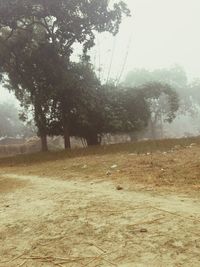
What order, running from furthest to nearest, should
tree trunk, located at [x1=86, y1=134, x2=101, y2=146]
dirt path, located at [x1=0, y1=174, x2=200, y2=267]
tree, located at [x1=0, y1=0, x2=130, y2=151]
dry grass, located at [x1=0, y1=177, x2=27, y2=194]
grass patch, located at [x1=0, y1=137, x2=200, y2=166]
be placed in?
1. tree trunk, located at [x1=86, y1=134, x2=101, y2=146]
2. tree, located at [x1=0, y1=0, x2=130, y2=151]
3. grass patch, located at [x1=0, y1=137, x2=200, y2=166]
4. dry grass, located at [x1=0, y1=177, x2=27, y2=194]
5. dirt path, located at [x1=0, y1=174, x2=200, y2=267]

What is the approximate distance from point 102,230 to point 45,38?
62.4 feet

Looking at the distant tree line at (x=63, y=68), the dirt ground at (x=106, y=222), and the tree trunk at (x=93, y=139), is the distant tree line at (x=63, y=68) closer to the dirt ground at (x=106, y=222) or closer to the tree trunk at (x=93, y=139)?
the tree trunk at (x=93, y=139)

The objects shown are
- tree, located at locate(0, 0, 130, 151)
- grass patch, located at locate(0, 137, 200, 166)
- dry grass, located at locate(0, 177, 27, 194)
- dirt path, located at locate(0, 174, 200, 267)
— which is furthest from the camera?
tree, located at locate(0, 0, 130, 151)

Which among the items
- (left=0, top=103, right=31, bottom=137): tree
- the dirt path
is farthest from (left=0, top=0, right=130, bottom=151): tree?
(left=0, top=103, right=31, bottom=137): tree

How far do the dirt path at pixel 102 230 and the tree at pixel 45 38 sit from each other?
15.5 meters

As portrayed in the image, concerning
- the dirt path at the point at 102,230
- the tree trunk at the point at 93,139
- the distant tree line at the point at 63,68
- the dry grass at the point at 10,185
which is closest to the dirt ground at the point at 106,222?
the dirt path at the point at 102,230

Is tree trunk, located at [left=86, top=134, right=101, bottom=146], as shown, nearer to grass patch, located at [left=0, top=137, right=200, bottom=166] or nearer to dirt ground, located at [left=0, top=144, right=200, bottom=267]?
grass patch, located at [left=0, top=137, right=200, bottom=166]

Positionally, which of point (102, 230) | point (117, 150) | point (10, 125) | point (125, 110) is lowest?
point (102, 230)

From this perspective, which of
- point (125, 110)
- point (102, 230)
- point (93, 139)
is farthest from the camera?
point (93, 139)

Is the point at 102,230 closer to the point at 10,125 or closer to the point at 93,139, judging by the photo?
the point at 93,139

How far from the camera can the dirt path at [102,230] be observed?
3.80 metres

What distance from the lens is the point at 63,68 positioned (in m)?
21.7

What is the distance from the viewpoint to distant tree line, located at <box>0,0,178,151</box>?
20828 mm

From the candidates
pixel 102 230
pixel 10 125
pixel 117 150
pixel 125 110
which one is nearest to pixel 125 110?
pixel 125 110
